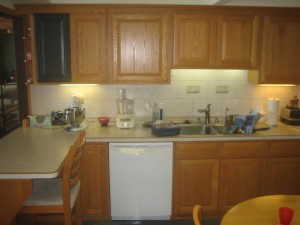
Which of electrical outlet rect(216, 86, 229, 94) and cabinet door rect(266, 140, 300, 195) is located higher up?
electrical outlet rect(216, 86, 229, 94)

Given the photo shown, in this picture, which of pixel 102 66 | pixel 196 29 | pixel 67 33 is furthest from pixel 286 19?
pixel 67 33

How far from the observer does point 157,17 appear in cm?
287

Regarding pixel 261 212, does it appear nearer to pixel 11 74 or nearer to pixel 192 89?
pixel 192 89

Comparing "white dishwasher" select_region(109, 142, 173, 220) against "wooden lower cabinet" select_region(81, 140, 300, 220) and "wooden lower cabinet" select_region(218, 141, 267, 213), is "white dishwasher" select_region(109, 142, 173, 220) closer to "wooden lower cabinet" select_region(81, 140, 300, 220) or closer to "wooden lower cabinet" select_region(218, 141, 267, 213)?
"wooden lower cabinet" select_region(81, 140, 300, 220)

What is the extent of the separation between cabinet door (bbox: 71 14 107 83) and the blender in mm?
326

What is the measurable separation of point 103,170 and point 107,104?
0.81 meters

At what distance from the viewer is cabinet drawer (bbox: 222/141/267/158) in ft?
9.30

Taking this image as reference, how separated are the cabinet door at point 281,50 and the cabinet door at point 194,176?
990mm

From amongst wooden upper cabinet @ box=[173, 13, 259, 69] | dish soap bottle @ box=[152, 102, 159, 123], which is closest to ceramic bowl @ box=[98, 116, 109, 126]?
dish soap bottle @ box=[152, 102, 159, 123]

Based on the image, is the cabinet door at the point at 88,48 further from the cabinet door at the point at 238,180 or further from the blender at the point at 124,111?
the cabinet door at the point at 238,180

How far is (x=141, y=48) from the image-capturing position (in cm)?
290

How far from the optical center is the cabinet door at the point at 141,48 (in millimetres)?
2863

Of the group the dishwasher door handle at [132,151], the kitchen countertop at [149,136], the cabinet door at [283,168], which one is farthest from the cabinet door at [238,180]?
the dishwasher door handle at [132,151]

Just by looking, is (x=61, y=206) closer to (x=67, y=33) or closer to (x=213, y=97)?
(x=67, y=33)
